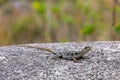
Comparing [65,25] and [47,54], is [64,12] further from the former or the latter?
[47,54]

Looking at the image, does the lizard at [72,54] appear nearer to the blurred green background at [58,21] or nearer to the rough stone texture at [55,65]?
the rough stone texture at [55,65]

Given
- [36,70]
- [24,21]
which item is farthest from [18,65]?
[24,21]

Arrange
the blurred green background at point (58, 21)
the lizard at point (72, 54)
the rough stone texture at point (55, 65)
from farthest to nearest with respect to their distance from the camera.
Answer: the blurred green background at point (58, 21), the lizard at point (72, 54), the rough stone texture at point (55, 65)

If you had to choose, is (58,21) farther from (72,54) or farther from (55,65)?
(55,65)

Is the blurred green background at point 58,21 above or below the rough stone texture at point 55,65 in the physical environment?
above

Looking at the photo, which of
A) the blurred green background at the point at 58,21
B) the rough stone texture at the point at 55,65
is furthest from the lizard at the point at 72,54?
the blurred green background at the point at 58,21
